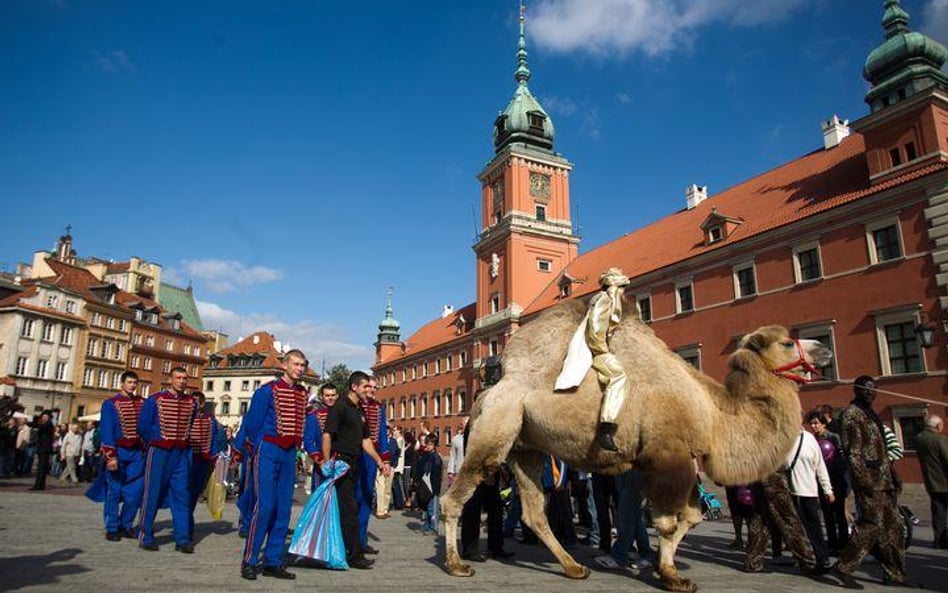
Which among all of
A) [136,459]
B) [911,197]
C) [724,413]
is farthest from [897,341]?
[136,459]

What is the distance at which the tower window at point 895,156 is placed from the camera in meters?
23.0

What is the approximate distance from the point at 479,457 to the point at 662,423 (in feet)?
6.36

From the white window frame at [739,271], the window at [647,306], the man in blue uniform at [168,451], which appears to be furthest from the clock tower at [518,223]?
the man in blue uniform at [168,451]

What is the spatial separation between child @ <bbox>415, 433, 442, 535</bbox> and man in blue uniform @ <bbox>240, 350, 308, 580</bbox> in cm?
455

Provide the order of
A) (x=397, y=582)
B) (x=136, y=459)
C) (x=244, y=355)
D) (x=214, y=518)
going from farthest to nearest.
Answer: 1. (x=244, y=355)
2. (x=214, y=518)
3. (x=136, y=459)
4. (x=397, y=582)

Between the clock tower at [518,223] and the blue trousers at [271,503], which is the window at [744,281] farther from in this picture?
the blue trousers at [271,503]

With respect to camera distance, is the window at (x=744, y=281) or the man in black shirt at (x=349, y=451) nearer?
the man in black shirt at (x=349, y=451)

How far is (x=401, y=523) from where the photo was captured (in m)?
12.4

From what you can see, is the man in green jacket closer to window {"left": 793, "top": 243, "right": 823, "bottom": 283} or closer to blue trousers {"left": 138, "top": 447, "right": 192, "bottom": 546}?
blue trousers {"left": 138, "top": 447, "right": 192, "bottom": 546}

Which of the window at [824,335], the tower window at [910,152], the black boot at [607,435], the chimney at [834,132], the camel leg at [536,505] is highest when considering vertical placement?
the chimney at [834,132]

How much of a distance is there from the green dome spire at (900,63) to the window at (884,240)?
5.72 meters

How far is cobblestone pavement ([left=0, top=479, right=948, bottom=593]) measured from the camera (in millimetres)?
5325

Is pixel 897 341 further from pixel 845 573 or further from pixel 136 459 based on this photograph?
pixel 136 459

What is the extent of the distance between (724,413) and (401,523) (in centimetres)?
846
